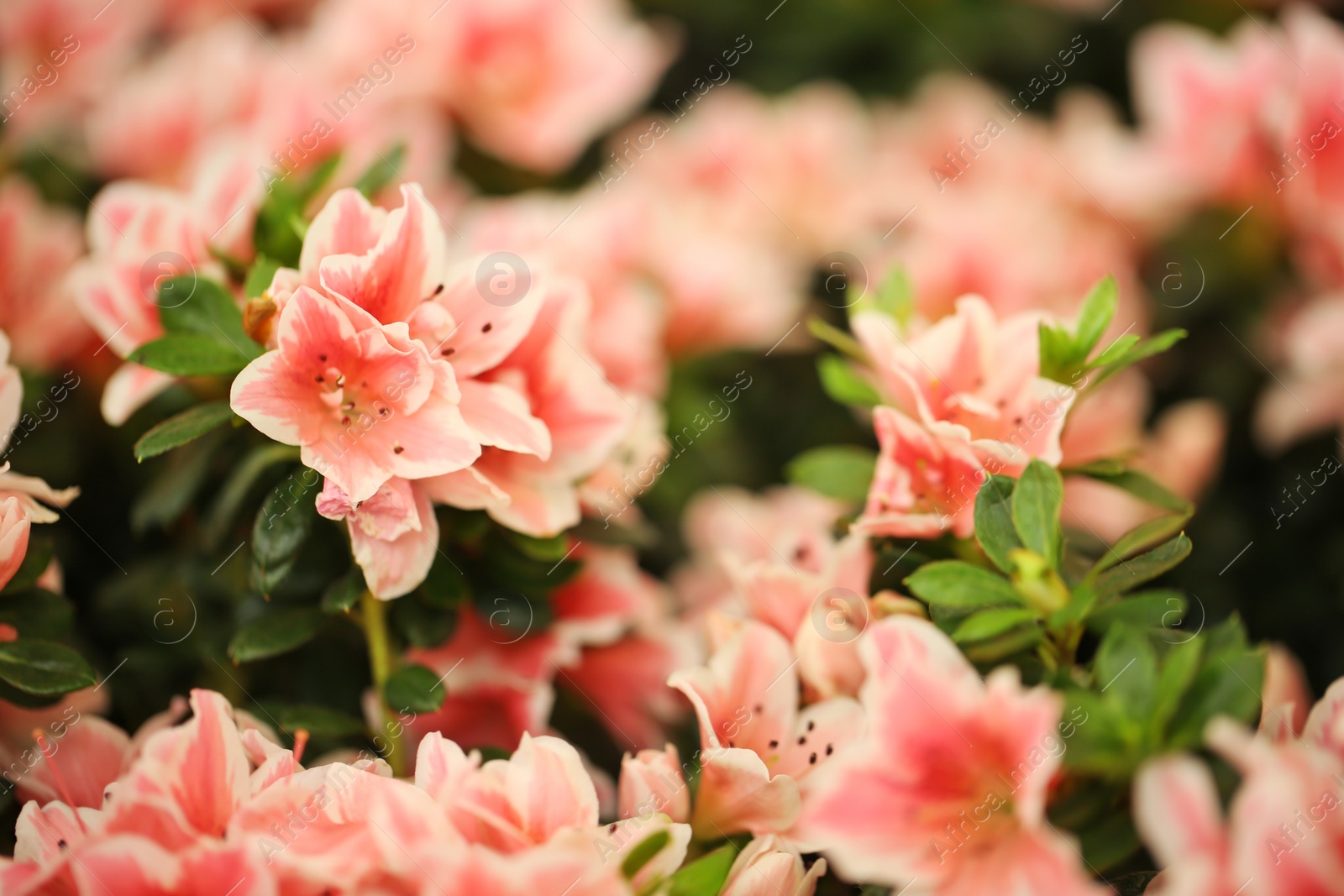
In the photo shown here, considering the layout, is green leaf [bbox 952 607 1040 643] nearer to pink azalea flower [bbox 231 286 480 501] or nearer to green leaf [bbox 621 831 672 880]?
green leaf [bbox 621 831 672 880]

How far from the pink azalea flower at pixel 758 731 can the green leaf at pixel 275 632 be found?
0.33 metres

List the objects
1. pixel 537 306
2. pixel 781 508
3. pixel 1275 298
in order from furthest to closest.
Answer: pixel 1275 298, pixel 781 508, pixel 537 306

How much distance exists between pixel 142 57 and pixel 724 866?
158cm

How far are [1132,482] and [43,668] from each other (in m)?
0.93

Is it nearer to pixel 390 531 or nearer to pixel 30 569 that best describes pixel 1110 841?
pixel 390 531

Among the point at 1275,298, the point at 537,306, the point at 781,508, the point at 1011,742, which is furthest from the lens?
the point at 1275,298

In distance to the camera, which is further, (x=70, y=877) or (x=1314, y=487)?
(x=1314, y=487)

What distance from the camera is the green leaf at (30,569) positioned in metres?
0.85

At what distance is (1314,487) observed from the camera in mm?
1303

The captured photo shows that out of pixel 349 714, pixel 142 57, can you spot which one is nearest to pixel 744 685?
pixel 349 714

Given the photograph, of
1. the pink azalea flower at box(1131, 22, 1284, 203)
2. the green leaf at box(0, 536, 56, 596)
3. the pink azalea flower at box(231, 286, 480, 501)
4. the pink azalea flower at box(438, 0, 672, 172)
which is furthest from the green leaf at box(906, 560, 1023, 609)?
the pink azalea flower at box(438, 0, 672, 172)

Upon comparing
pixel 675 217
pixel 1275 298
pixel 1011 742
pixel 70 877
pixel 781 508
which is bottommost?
pixel 1275 298

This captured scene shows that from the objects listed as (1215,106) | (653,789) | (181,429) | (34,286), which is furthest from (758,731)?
(1215,106)

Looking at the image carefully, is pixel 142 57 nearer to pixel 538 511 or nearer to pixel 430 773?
pixel 538 511
